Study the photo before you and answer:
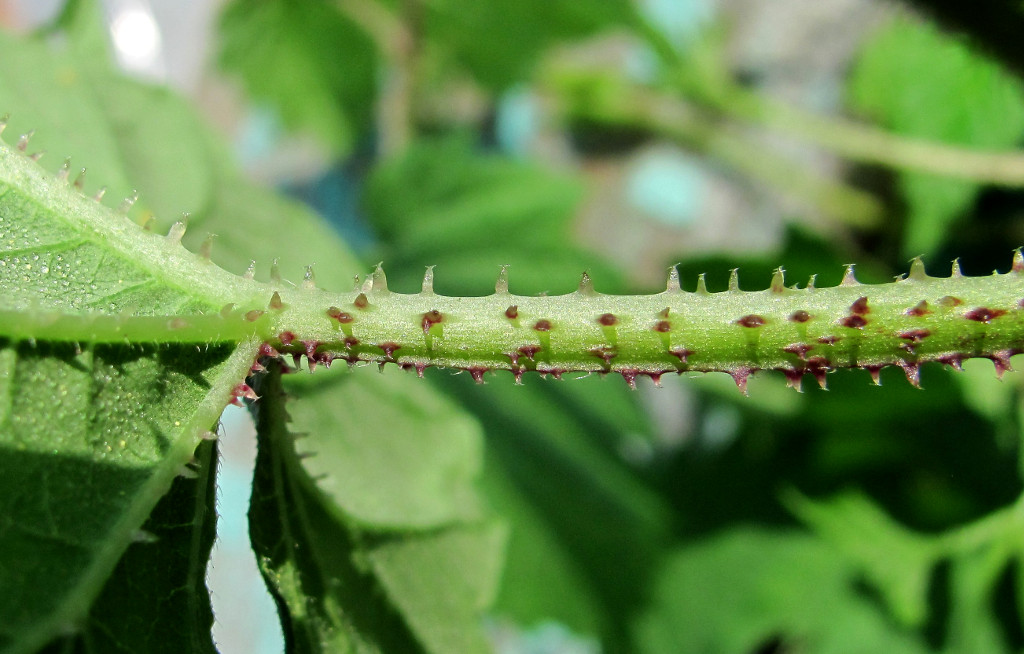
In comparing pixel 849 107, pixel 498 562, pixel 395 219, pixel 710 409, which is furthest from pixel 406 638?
pixel 849 107

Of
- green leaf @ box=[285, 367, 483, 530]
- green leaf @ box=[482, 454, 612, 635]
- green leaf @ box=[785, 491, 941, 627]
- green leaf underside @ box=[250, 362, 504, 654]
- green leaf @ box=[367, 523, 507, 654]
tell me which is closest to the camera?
green leaf underside @ box=[250, 362, 504, 654]

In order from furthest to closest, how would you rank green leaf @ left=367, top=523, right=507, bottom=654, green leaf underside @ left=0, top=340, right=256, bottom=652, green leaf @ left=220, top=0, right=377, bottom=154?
green leaf @ left=220, top=0, right=377, bottom=154 → green leaf @ left=367, top=523, right=507, bottom=654 → green leaf underside @ left=0, top=340, right=256, bottom=652

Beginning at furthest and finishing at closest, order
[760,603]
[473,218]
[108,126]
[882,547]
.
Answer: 1. [473,218]
2. [760,603]
3. [882,547]
4. [108,126]

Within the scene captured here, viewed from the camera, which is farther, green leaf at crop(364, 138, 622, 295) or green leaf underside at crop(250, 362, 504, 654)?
green leaf at crop(364, 138, 622, 295)

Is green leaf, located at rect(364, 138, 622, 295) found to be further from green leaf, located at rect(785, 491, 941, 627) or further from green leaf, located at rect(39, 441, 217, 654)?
green leaf, located at rect(39, 441, 217, 654)

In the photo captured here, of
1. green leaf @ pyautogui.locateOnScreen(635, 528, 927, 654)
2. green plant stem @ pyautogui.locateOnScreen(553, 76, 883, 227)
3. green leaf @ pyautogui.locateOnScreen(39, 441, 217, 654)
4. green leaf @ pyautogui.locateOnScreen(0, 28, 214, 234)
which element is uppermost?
green plant stem @ pyautogui.locateOnScreen(553, 76, 883, 227)

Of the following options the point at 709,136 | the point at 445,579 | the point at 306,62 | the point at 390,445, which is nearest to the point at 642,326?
the point at 445,579

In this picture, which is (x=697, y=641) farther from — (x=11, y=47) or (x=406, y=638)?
(x=11, y=47)

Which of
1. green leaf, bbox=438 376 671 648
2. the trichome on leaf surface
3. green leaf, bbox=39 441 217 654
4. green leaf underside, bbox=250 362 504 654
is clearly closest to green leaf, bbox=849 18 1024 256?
the trichome on leaf surface

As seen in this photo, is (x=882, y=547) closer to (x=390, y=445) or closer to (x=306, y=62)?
(x=390, y=445)
